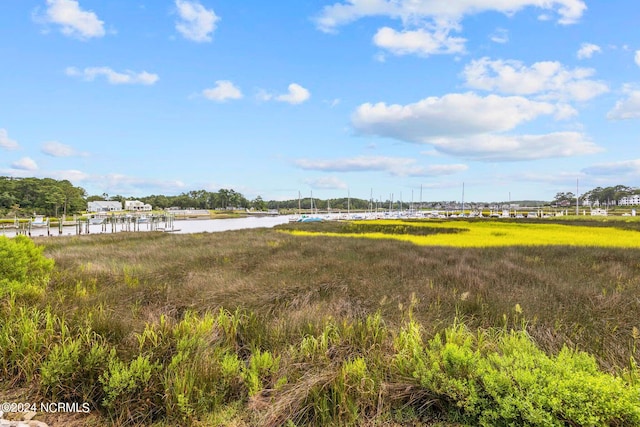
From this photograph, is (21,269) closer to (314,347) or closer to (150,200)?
(314,347)

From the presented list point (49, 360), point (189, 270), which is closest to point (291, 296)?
point (49, 360)

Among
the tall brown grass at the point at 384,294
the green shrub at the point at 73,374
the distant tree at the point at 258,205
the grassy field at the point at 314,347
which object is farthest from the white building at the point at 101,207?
the green shrub at the point at 73,374

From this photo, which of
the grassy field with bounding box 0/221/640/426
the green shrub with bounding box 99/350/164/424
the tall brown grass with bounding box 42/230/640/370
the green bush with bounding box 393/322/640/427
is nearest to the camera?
the green bush with bounding box 393/322/640/427

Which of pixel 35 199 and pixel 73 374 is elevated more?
pixel 35 199

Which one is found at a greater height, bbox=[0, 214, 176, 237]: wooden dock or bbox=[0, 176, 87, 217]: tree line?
bbox=[0, 176, 87, 217]: tree line

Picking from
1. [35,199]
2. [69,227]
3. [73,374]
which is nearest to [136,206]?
[35,199]

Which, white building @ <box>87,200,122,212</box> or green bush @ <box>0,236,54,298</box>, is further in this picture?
white building @ <box>87,200,122,212</box>

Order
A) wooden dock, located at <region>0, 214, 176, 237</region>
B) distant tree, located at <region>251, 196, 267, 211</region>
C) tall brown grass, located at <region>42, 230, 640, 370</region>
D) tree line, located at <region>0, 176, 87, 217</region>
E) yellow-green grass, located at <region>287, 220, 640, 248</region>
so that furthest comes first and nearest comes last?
distant tree, located at <region>251, 196, 267, 211</region> < tree line, located at <region>0, 176, 87, 217</region> < wooden dock, located at <region>0, 214, 176, 237</region> < yellow-green grass, located at <region>287, 220, 640, 248</region> < tall brown grass, located at <region>42, 230, 640, 370</region>

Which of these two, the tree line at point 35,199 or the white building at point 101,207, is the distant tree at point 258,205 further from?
the tree line at point 35,199

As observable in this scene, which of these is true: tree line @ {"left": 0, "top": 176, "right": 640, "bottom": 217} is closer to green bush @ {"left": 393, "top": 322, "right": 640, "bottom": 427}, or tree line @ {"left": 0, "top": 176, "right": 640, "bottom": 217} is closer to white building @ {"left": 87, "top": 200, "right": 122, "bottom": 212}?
white building @ {"left": 87, "top": 200, "right": 122, "bottom": 212}

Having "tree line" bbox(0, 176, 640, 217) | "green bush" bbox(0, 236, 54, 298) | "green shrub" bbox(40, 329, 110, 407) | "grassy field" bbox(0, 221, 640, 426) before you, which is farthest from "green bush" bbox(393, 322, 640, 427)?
"tree line" bbox(0, 176, 640, 217)

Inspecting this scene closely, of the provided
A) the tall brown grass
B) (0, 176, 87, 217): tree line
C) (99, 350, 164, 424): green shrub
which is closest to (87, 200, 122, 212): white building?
(0, 176, 87, 217): tree line

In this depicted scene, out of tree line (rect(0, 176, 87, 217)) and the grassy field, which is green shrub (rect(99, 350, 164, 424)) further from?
tree line (rect(0, 176, 87, 217))

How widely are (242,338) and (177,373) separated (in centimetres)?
124
